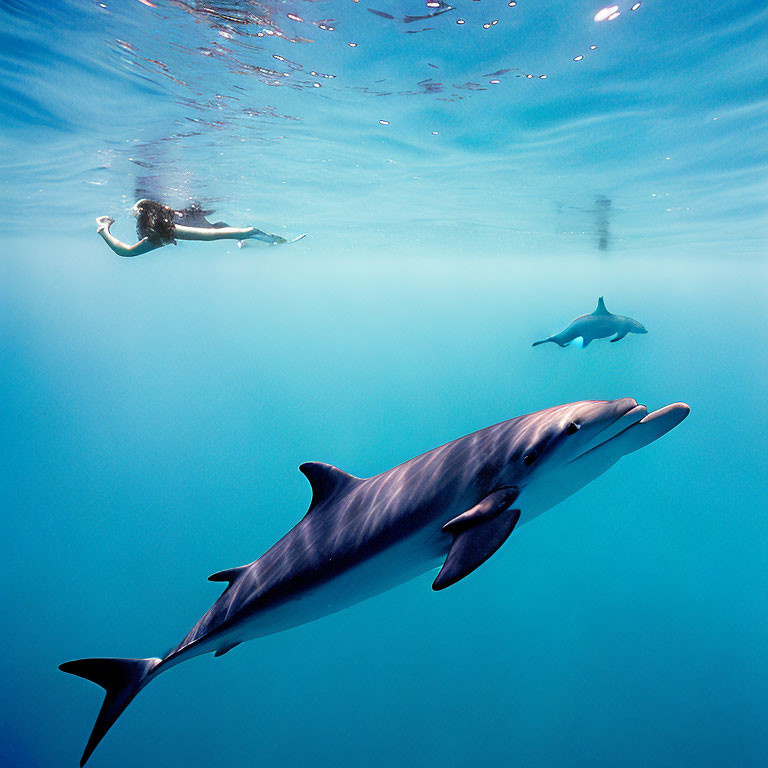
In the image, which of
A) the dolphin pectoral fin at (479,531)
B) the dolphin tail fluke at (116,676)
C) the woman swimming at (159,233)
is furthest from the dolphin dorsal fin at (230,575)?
the woman swimming at (159,233)

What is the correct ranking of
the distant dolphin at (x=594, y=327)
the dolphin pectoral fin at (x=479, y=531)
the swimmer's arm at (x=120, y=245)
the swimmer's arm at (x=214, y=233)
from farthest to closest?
the distant dolphin at (x=594, y=327) < the swimmer's arm at (x=214, y=233) < the swimmer's arm at (x=120, y=245) < the dolphin pectoral fin at (x=479, y=531)

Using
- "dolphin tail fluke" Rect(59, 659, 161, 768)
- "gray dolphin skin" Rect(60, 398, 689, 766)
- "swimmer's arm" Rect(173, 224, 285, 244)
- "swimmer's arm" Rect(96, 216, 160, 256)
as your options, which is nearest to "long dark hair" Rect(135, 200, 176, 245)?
"swimmer's arm" Rect(173, 224, 285, 244)

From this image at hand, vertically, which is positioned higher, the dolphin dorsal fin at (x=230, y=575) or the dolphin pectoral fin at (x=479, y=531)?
the dolphin pectoral fin at (x=479, y=531)

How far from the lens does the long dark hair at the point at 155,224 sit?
12.2 metres

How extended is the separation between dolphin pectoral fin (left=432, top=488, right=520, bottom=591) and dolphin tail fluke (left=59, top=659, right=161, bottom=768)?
3.15 meters

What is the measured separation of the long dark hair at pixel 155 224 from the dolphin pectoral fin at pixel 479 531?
1110 cm

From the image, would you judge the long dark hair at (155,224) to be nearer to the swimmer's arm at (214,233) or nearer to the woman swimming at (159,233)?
the woman swimming at (159,233)

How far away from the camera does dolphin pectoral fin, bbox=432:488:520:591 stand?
9.27 ft

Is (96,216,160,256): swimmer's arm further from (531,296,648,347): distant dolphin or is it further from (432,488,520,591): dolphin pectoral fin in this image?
(432,488,520,591): dolphin pectoral fin

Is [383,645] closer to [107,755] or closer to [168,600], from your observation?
[107,755]

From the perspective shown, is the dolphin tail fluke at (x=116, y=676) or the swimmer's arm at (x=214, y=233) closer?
the dolphin tail fluke at (x=116, y=676)

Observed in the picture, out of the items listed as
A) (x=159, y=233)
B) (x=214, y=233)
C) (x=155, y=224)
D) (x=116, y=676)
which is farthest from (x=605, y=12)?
(x=155, y=224)

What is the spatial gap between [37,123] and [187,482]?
92.9 feet

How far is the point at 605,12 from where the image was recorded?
261 inches
